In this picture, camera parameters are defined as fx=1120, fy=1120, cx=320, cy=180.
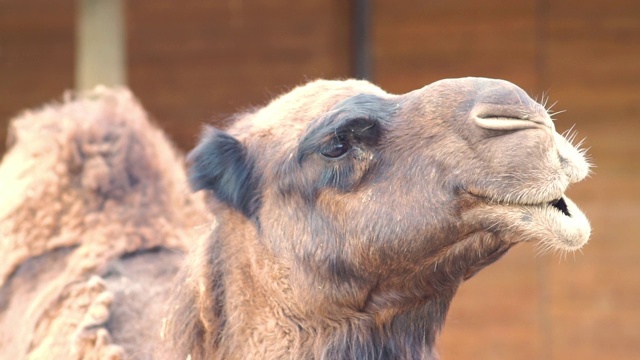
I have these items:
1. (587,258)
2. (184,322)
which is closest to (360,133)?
(184,322)

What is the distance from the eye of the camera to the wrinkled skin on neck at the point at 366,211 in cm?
228

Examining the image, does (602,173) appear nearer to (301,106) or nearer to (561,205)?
(301,106)

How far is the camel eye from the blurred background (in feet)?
15.4

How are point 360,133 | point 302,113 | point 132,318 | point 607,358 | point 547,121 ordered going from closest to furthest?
point 547,121 → point 360,133 → point 302,113 → point 132,318 → point 607,358

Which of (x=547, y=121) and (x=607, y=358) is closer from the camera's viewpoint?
(x=547, y=121)

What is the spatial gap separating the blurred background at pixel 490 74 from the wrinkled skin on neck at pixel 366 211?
4493 millimetres

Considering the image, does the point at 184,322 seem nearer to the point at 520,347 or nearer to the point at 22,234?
the point at 22,234

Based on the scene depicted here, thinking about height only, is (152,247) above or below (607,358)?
above

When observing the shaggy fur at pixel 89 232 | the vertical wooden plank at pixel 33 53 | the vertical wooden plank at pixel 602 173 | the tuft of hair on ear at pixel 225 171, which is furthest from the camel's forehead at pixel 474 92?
the vertical wooden plank at pixel 33 53

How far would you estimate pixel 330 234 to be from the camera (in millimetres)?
2523

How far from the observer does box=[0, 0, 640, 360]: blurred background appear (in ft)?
24.0

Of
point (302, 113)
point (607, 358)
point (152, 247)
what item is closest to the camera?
point (302, 113)

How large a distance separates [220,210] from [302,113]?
33 cm

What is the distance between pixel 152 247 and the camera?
3.39 meters
